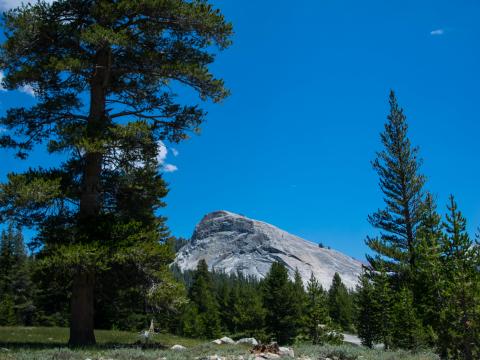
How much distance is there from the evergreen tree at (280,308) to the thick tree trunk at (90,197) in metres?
37.1

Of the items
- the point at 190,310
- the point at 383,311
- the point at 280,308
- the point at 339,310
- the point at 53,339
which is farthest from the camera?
the point at 339,310

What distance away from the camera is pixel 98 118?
41.5ft

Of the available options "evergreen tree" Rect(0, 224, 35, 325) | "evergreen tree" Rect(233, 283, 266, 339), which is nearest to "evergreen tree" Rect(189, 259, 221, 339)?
"evergreen tree" Rect(233, 283, 266, 339)

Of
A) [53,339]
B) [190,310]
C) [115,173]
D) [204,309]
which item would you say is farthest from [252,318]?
[115,173]

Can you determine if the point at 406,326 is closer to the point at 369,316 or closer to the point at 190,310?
the point at 369,316

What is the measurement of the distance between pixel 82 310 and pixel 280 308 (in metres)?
38.0

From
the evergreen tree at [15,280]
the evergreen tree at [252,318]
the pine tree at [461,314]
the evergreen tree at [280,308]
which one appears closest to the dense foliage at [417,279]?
the pine tree at [461,314]

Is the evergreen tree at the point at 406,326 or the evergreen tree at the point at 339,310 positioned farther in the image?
the evergreen tree at the point at 339,310

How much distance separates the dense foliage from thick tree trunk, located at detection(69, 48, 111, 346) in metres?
8.30

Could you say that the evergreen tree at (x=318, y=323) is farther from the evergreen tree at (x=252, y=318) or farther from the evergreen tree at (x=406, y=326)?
the evergreen tree at (x=252, y=318)

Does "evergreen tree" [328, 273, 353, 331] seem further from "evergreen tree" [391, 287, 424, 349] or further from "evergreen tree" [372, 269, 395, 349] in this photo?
"evergreen tree" [391, 287, 424, 349]

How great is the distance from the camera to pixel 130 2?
1221 centimetres

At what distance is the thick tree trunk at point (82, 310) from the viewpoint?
11641mm

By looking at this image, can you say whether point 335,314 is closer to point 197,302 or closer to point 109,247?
point 197,302
